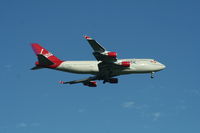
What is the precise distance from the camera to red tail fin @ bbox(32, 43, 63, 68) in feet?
397

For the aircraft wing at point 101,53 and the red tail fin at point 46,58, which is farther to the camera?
the red tail fin at point 46,58

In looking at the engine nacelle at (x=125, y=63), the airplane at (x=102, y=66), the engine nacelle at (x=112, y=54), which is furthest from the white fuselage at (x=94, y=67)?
the engine nacelle at (x=112, y=54)

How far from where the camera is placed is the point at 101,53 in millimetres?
117250

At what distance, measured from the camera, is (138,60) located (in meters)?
128

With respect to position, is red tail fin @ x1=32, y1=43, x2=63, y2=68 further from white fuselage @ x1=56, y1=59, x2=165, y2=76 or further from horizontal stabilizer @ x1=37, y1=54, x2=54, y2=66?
white fuselage @ x1=56, y1=59, x2=165, y2=76

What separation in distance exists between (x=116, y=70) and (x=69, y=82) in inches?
564

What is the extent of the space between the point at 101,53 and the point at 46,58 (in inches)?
518

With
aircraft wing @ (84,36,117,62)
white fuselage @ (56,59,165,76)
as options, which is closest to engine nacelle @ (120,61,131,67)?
white fuselage @ (56,59,165,76)

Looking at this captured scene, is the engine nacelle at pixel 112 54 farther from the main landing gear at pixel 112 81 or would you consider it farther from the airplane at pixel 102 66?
the main landing gear at pixel 112 81

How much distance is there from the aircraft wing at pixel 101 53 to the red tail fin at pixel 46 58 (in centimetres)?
1155

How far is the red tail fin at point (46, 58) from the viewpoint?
121125 mm

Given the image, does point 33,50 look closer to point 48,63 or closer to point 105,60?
point 48,63

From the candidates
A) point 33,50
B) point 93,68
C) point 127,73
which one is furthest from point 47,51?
point 127,73

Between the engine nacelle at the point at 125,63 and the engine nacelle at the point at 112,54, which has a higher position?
the engine nacelle at the point at 112,54
